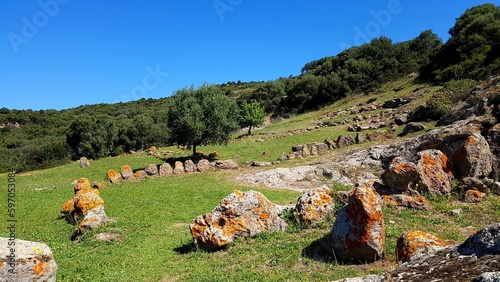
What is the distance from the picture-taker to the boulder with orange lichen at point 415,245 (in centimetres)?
753

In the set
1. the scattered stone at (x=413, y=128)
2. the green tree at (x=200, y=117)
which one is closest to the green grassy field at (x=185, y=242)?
the green tree at (x=200, y=117)

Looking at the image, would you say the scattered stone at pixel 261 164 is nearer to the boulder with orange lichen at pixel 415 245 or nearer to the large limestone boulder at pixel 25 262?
the boulder with orange lichen at pixel 415 245

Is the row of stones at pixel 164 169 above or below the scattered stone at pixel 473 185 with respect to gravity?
above

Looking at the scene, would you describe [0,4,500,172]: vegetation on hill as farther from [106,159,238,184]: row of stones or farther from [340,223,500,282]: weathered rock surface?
[340,223,500,282]: weathered rock surface

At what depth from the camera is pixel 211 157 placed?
36594 mm

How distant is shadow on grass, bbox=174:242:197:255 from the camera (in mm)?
11012

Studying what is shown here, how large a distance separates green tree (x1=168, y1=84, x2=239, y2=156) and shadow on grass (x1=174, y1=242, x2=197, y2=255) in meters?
21.3

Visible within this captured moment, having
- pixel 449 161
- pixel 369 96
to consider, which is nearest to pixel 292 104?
pixel 369 96

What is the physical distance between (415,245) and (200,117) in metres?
27.4

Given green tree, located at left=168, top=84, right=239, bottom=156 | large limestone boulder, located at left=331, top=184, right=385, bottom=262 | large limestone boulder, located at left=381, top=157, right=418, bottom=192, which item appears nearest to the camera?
large limestone boulder, located at left=331, top=184, right=385, bottom=262

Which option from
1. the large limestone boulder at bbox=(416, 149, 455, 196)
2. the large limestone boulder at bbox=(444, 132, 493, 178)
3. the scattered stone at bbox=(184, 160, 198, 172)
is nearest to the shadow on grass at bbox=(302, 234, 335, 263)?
the large limestone boulder at bbox=(416, 149, 455, 196)

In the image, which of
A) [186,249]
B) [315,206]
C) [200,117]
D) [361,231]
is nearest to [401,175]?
[315,206]

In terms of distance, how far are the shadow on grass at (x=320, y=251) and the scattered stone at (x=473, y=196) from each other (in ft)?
24.0

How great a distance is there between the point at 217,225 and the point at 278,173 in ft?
47.2
